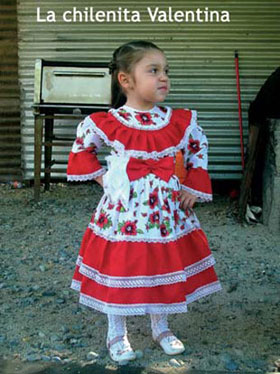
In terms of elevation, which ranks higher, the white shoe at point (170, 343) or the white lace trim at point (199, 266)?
the white lace trim at point (199, 266)

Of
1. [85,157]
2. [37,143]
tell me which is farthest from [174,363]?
[37,143]

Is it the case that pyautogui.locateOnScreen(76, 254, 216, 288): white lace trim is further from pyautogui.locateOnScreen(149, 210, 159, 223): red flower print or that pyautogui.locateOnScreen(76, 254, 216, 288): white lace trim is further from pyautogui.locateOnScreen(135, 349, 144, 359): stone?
pyautogui.locateOnScreen(135, 349, 144, 359): stone

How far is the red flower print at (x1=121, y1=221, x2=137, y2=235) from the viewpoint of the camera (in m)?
2.73

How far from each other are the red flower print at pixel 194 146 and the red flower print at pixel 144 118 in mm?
206

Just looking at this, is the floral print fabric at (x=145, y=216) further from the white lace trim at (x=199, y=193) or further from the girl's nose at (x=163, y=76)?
the girl's nose at (x=163, y=76)

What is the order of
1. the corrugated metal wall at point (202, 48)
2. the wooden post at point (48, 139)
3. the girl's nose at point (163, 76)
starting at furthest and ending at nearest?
the corrugated metal wall at point (202, 48), the wooden post at point (48, 139), the girl's nose at point (163, 76)

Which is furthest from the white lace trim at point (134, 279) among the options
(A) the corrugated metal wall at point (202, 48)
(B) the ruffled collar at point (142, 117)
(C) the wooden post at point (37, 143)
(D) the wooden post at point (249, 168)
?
(A) the corrugated metal wall at point (202, 48)

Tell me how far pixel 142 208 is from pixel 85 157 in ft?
1.16

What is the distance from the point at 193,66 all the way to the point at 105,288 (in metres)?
4.28

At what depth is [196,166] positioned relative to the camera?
2879 mm

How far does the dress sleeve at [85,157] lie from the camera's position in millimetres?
2812

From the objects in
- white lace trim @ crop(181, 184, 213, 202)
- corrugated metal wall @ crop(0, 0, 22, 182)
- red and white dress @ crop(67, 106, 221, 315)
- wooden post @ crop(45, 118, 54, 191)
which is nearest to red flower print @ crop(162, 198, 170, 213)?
red and white dress @ crop(67, 106, 221, 315)

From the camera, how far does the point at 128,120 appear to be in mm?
2842

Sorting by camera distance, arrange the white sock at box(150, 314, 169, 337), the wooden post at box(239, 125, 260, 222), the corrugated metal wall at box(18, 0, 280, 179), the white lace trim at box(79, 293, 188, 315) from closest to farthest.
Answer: the white lace trim at box(79, 293, 188, 315), the white sock at box(150, 314, 169, 337), the wooden post at box(239, 125, 260, 222), the corrugated metal wall at box(18, 0, 280, 179)
